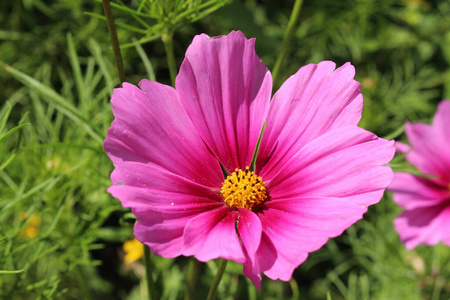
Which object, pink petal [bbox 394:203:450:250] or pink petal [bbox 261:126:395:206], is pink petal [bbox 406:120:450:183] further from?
pink petal [bbox 261:126:395:206]

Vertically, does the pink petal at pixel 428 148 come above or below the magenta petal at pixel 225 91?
below

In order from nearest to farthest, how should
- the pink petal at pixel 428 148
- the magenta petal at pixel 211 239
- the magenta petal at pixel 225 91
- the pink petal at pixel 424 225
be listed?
the magenta petal at pixel 211 239, the magenta petal at pixel 225 91, the pink petal at pixel 424 225, the pink petal at pixel 428 148

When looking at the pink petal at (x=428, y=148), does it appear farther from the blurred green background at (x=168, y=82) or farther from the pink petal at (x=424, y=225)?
the blurred green background at (x=168, y=82)

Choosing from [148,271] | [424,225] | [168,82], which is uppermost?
[148,271]

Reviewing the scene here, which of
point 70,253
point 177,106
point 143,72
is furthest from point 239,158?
point 143,72

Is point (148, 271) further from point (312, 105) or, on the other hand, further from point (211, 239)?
point (312, 105)

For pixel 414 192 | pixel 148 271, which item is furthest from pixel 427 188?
pixel 148 271

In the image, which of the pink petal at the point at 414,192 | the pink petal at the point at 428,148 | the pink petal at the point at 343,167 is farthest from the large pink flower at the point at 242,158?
the pink petal at the point at 428,148

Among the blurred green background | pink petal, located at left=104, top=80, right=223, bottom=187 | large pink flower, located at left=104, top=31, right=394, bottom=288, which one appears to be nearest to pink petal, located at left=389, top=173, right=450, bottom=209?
the blurred green background
